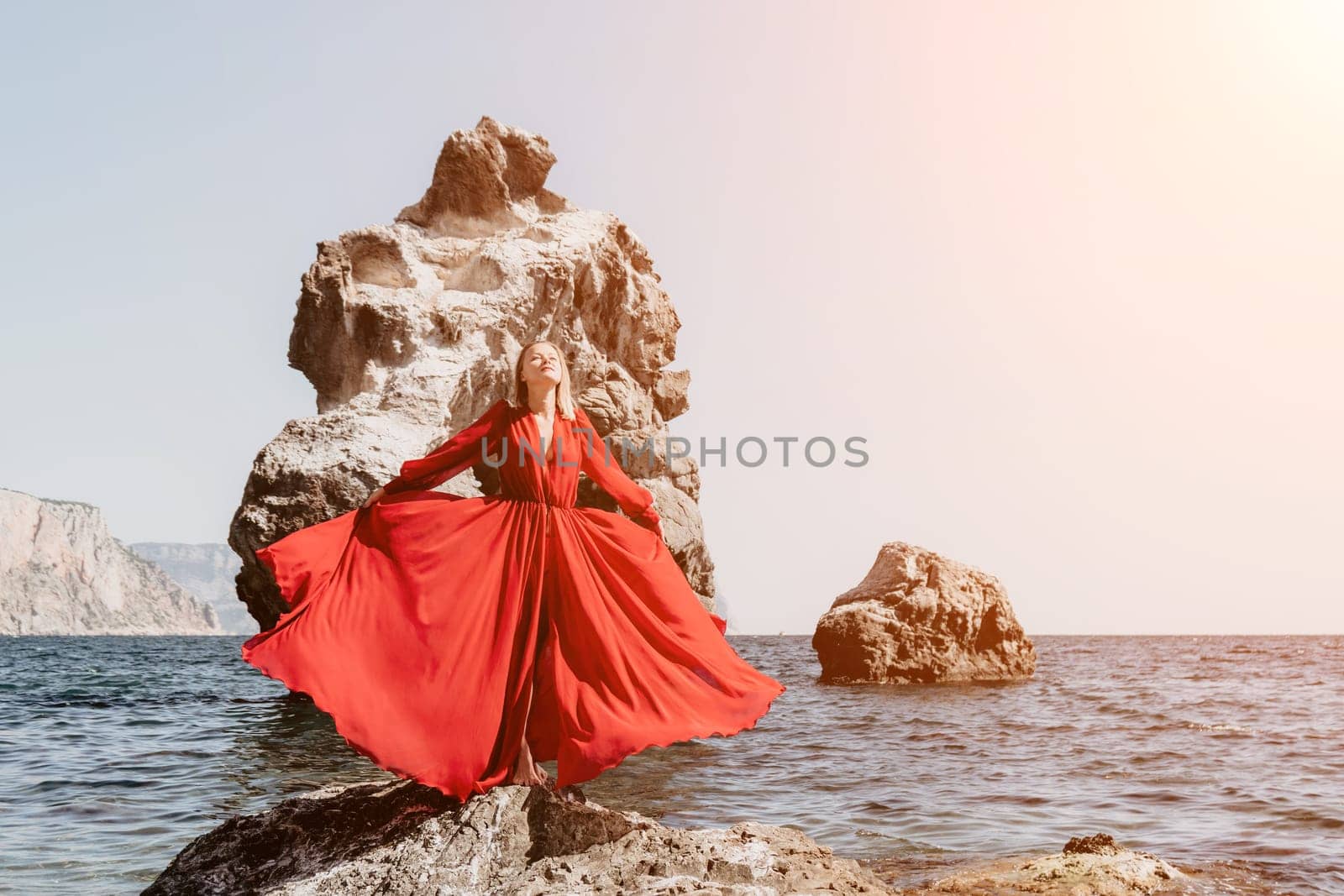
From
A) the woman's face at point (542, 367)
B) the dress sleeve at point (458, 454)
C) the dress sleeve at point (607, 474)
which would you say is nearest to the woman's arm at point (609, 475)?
the dress sleeve at point (607, 474)

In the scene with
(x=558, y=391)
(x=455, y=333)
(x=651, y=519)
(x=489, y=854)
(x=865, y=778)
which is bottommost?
(x=865, y=778)

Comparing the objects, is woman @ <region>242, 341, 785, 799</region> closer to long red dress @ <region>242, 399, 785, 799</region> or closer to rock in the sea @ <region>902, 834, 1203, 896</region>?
long red dress @ <region>242, 399, 785, 799</region>

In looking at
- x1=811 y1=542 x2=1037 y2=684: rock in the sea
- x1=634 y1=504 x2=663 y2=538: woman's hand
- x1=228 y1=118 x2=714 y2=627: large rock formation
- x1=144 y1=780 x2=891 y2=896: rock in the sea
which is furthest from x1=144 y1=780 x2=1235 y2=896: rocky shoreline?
x1=811 y1=542 x2=1037 y2=684: rock in the sea

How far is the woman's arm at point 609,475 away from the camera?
14.7 feet

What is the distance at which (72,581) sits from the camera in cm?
12238

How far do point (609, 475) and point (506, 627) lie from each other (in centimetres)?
101

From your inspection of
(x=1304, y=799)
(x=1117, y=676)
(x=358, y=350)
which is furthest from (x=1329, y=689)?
(x=358, y=350)

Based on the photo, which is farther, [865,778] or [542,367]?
[865,778]

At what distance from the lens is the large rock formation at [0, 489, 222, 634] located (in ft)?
376

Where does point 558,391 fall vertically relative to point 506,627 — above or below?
above

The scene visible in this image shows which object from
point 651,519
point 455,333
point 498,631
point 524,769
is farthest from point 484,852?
point 455,333

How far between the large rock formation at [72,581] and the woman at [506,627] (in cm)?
13416

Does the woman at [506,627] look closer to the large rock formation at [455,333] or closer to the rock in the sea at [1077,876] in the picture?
the rock in the sea at [1077,876]

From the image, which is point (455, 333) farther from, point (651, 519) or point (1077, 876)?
point (1077, 876)
